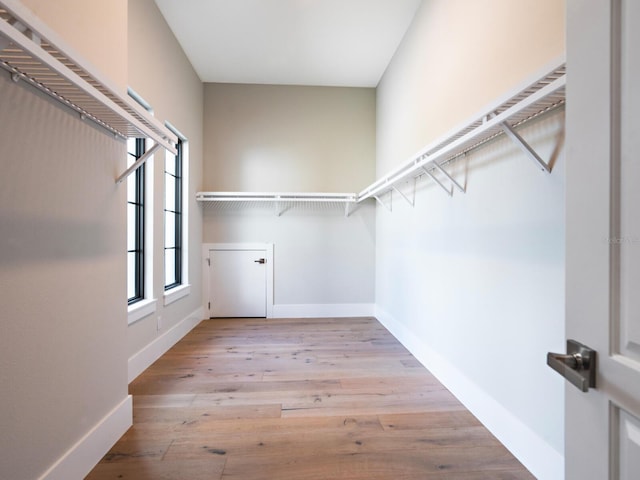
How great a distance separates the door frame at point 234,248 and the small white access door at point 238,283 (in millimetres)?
26

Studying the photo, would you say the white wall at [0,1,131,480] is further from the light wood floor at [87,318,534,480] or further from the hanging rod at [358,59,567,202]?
the hanging rod at [358,59,567,202]

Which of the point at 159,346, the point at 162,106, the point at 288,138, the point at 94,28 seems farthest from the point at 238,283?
the point at 94,28

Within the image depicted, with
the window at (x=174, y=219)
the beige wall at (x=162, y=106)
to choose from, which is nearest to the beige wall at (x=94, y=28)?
the beige wall at (x=162, y=106)

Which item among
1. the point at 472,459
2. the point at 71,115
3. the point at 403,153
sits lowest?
the point at 472,459

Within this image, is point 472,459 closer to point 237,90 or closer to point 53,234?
point 53,234

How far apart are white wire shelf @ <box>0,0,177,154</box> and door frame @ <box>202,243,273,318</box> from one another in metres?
2.33

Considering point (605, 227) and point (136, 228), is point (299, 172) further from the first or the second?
point (605, 227)

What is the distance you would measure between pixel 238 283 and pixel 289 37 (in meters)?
2.69

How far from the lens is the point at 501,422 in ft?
4.83

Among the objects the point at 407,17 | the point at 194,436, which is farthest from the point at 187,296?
the point at 407,17

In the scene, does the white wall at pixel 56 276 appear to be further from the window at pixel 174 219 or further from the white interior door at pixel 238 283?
the white interior door at pixel 238 283

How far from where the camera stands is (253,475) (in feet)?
4.19

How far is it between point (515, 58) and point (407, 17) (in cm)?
160

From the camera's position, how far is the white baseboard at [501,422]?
1204 millimetres
